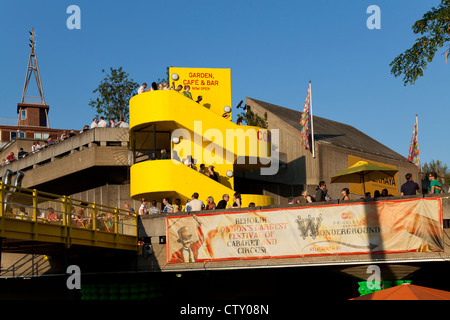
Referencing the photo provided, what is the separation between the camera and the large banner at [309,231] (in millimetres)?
20641

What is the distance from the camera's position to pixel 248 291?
27609 mm

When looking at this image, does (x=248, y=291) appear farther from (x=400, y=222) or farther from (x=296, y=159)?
(x=296, y=159)

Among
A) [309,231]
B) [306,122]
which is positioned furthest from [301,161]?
[309,231]

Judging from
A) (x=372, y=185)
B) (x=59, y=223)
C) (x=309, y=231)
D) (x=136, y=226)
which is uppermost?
(x=372, y=185)

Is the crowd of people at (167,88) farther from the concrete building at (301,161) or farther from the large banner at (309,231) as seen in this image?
the large banner at (309,231)

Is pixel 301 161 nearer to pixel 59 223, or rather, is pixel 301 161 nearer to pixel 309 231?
pixel 309 231

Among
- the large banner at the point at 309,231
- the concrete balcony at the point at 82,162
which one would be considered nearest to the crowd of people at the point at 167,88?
the concrete balcony at the point at 82,162

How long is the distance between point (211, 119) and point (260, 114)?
12826mm

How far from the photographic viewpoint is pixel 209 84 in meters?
34.0

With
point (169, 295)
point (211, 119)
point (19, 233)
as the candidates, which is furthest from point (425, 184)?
point (19, 233)

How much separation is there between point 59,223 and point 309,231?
8.28 m

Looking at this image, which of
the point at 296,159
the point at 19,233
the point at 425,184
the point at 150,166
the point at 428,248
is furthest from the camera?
the point at 425,184

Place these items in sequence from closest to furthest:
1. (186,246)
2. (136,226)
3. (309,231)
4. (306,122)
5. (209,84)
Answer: (309,231) → (186,246) → (136,226) → (209,84) → (306,122)

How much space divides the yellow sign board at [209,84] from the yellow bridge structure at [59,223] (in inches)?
428
